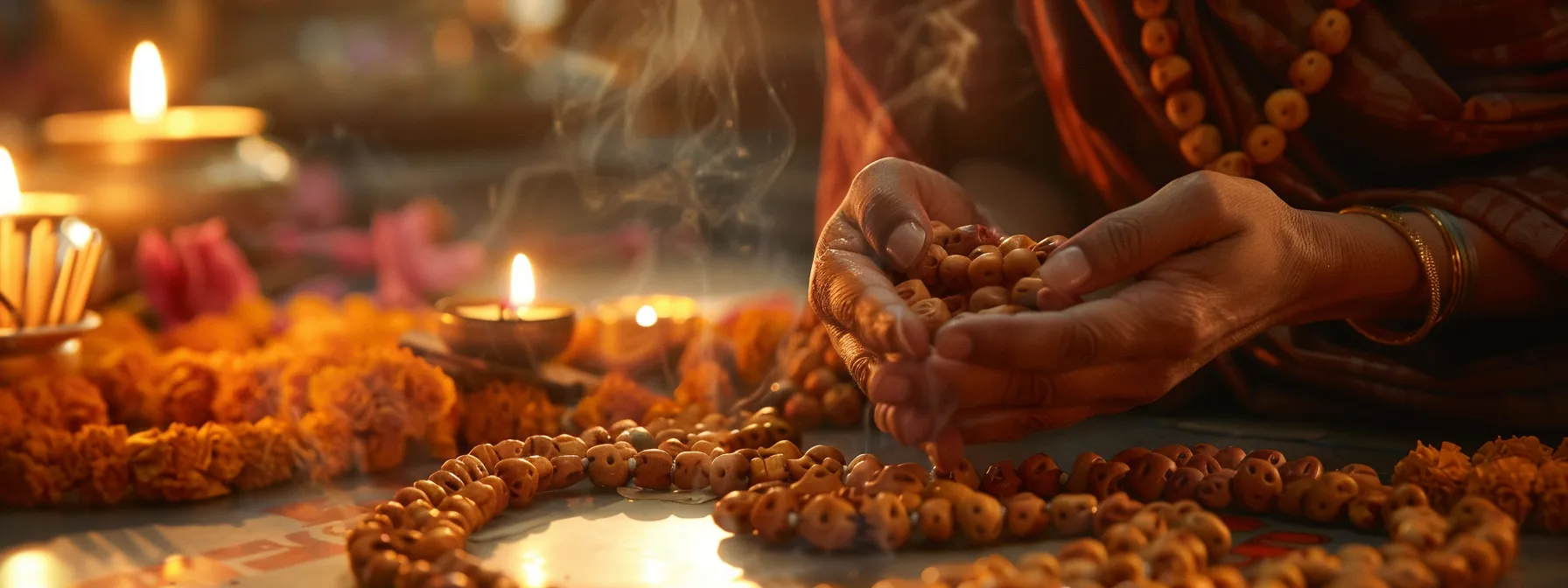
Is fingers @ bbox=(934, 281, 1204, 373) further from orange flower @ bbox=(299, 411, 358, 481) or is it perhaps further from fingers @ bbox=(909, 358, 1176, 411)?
orange flower @ bbox=(299, 411, 358, 481)

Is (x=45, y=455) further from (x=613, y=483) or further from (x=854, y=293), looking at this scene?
(x=854, y=293)

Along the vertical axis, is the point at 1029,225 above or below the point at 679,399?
above

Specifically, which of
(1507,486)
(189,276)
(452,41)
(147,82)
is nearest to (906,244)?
(1507,486)

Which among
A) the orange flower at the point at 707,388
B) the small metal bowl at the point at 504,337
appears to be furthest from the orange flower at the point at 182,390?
the orange flower at the point at 707,388

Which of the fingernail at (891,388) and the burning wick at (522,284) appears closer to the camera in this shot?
the fingernail at (891,388)

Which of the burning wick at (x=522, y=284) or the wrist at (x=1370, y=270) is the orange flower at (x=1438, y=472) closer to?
the wrist at (x=1370, y=270)

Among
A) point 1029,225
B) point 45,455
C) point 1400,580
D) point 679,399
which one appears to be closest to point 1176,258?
point 1400,580
